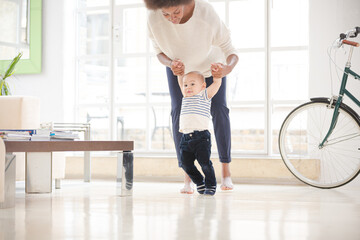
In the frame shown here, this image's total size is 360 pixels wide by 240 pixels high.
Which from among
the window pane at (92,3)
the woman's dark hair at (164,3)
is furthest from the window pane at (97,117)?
the woman's dark hair at (164,3)

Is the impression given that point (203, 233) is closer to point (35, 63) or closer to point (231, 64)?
point (231, 64)

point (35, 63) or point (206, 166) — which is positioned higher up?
point (35, 63)

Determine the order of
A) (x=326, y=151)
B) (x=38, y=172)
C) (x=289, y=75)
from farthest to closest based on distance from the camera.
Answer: (x=289, y=75) → (x=326, y=151) → (x=38, y=172)

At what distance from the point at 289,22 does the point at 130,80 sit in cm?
140

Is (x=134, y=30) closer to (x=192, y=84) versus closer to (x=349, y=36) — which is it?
(x=192, y=84)

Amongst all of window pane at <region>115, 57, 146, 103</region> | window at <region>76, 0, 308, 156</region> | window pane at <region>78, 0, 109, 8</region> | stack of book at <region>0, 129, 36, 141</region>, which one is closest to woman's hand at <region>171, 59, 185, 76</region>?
stack of book at <region>0, 129, 36, 141</region>

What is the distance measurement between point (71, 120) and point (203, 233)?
2960 mm

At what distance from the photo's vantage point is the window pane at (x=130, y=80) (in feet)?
13.7

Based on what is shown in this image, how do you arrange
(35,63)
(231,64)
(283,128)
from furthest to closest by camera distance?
(35,63) → (283,128) → (231,64)

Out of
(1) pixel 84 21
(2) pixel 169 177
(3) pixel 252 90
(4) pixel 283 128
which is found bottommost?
(2) pixel 169 177

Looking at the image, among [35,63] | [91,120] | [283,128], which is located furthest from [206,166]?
[35,63]

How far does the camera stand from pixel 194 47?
8.41ft

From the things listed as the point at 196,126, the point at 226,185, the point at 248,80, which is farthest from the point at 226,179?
the point at 248,80

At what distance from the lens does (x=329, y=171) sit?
346 centimetres
